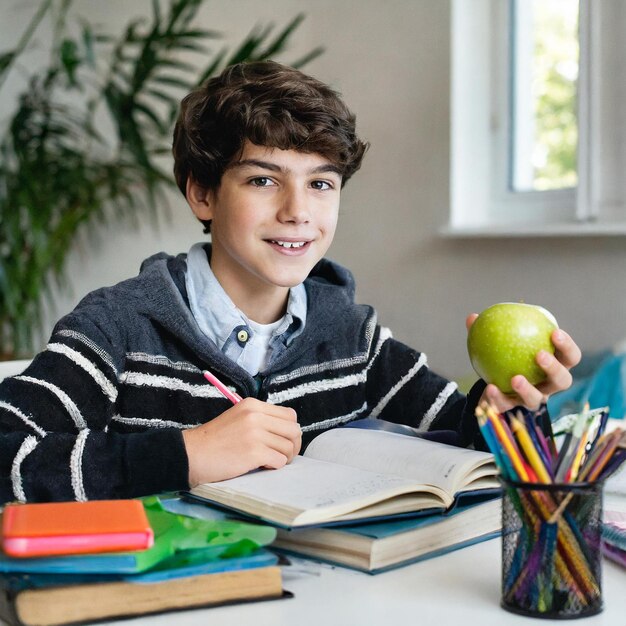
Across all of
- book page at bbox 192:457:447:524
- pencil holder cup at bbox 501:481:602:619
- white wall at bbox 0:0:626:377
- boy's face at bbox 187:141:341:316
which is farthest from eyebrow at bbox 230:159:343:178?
white wall at bbox 0:0:626:377

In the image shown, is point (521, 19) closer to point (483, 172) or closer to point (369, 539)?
point (483, 172)

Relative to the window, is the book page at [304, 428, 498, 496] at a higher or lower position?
lower

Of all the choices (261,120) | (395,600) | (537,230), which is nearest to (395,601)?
(395,600)

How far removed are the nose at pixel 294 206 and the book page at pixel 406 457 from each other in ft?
1.04

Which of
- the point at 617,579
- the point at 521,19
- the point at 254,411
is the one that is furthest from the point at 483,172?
the point at 617,579

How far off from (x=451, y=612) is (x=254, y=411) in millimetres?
367

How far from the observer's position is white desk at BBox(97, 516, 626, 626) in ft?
2.15

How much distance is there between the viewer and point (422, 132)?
2844 millimetres

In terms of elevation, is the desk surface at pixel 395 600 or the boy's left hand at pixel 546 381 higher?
the boy's left hand at pixel 546 381

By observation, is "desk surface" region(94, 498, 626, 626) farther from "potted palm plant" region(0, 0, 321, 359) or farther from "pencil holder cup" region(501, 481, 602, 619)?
"potted palm plant" region(0, 0, 321, 359)

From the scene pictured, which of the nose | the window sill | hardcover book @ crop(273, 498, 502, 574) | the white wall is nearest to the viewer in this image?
hardcover book @ crop(273, 498, 502, 574)

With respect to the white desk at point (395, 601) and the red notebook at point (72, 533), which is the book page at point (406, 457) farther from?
the red notebook at point (72, 533)

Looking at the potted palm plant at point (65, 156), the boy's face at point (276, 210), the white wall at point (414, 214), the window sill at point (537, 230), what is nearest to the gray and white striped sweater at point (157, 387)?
the boy's face at point (276, 210)

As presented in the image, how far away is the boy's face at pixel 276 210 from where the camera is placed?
128 cm
